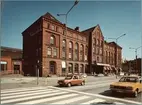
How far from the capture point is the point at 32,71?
44.8 meters

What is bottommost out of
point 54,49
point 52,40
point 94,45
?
point 54,49

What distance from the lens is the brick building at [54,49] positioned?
1652 inches

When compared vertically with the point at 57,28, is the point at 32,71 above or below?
below

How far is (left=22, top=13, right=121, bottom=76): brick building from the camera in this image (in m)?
42.0

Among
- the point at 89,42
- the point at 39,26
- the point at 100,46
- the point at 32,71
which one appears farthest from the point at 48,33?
the point at 100,46

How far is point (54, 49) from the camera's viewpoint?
44531 mm

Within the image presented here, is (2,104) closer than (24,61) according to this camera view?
Yes

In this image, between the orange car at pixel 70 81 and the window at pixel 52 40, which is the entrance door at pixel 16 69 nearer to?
the window at pixel 52 40

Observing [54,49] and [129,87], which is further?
[54,49]

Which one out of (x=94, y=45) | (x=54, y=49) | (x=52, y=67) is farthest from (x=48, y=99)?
(x=94, y=45)

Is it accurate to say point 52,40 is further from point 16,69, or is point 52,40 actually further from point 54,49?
point 16,69

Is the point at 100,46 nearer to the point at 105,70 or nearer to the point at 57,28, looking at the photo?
the point at 105,70

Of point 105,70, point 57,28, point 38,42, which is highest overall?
point 57,28

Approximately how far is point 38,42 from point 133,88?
112 ft
